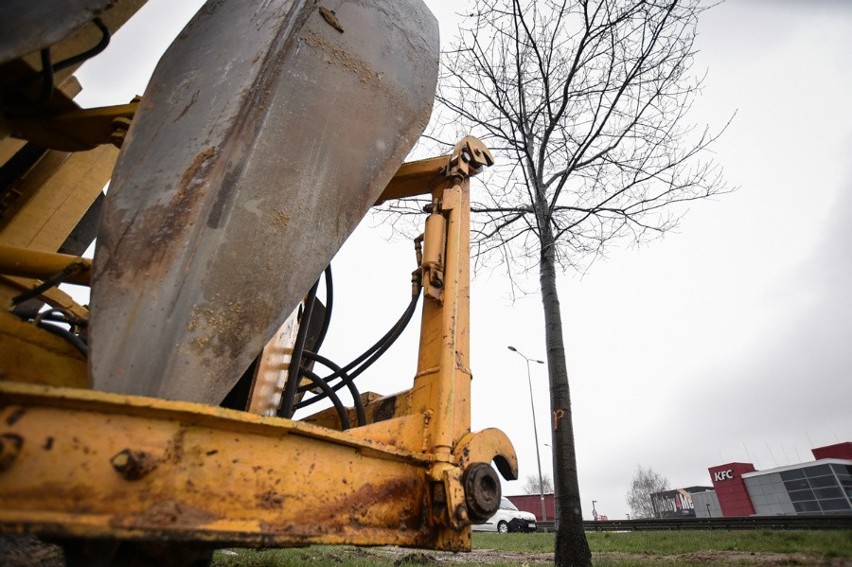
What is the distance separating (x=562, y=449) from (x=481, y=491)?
3663 mm

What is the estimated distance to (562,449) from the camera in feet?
14.9

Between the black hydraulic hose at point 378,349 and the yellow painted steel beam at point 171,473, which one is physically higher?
the black hydraulic hose at point 378,349

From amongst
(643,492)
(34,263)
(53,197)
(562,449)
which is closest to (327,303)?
(34,263)

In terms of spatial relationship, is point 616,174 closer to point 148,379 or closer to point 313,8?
point 313,8

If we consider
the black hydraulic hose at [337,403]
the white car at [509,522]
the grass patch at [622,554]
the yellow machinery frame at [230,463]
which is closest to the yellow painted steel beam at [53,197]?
the yellow machinery frame at [230,463]

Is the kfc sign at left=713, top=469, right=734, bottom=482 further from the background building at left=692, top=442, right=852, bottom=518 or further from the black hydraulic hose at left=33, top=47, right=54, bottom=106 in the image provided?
the black hydraulic hose at left=33, top=47, right=54, bottom=106

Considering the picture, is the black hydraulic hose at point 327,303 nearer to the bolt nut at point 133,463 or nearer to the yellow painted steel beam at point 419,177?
the yellow painted steel beam at point 419,177

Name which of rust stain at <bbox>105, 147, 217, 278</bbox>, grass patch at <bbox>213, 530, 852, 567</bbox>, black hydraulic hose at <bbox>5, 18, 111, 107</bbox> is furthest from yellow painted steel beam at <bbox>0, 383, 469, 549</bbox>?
grass patch at <bbox>213, 530, 852, 567</bbox>

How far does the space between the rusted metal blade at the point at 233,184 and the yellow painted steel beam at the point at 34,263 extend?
2.05 feet

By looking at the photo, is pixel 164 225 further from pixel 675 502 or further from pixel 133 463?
pixel 675 502

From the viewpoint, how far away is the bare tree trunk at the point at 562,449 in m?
4.17

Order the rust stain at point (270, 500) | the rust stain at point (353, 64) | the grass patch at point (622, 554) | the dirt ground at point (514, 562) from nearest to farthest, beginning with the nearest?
the rust stain at point (270, 500) → the rust stain at point (353, 64) → the dirt ground at point (514, 562) → the grass patch at point (622, 554)

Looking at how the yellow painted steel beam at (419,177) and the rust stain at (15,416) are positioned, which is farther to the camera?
the yellow painted steel beam at (419,177)

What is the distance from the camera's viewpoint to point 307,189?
1.34m
